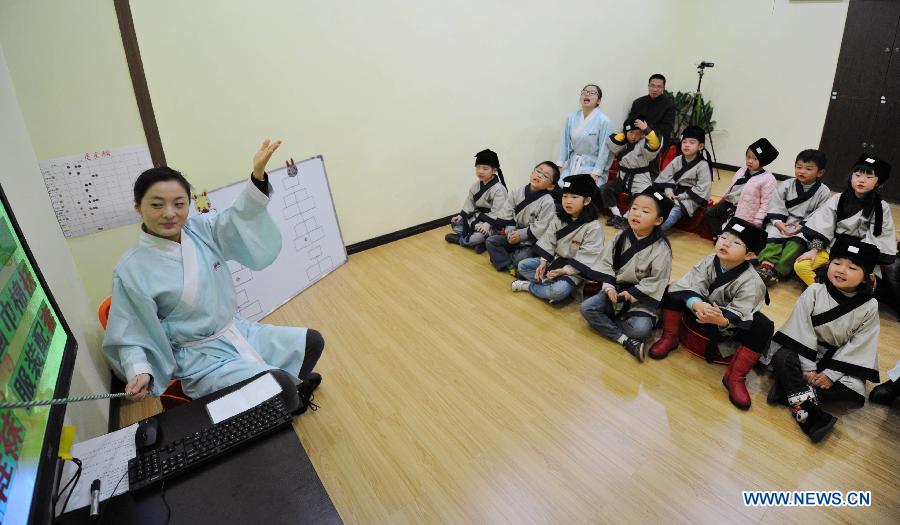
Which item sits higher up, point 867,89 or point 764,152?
point 867,89

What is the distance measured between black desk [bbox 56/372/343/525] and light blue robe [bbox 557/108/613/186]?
14.3 ft

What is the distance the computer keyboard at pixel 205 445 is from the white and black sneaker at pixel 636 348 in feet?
6.88

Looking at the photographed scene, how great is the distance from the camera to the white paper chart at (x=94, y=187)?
8.36ft

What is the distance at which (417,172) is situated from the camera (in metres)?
4.57

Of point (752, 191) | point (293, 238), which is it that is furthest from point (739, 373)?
point (293, 238)

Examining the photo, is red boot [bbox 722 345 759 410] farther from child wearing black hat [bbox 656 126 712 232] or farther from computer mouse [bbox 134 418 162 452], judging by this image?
computer mouse [bbox 134 418 162 452]

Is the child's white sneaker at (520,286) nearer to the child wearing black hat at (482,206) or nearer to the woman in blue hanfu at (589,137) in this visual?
the child wearing black hat at (482,206)

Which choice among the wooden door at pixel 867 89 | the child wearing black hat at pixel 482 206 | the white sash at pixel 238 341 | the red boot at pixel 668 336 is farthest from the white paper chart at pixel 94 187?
the wooden door at pixel 867 89

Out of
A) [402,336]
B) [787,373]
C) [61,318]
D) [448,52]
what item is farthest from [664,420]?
[448,52]

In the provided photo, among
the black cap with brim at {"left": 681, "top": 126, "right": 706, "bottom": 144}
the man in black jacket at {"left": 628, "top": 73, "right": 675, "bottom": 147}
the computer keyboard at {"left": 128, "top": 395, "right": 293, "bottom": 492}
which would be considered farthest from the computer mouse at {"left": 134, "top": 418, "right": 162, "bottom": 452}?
the man in black jacket at {"left": 628, "top": 73, "right": 675, "bottom": 147}

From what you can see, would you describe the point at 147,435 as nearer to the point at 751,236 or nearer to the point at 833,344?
the point at 751,236

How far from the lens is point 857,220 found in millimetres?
3406

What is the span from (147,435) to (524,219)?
3126mm

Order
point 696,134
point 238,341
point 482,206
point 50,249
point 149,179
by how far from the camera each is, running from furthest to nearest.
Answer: point 696,134 < point 482,206 < point 50,249 < point 238,341 < point 149,179
